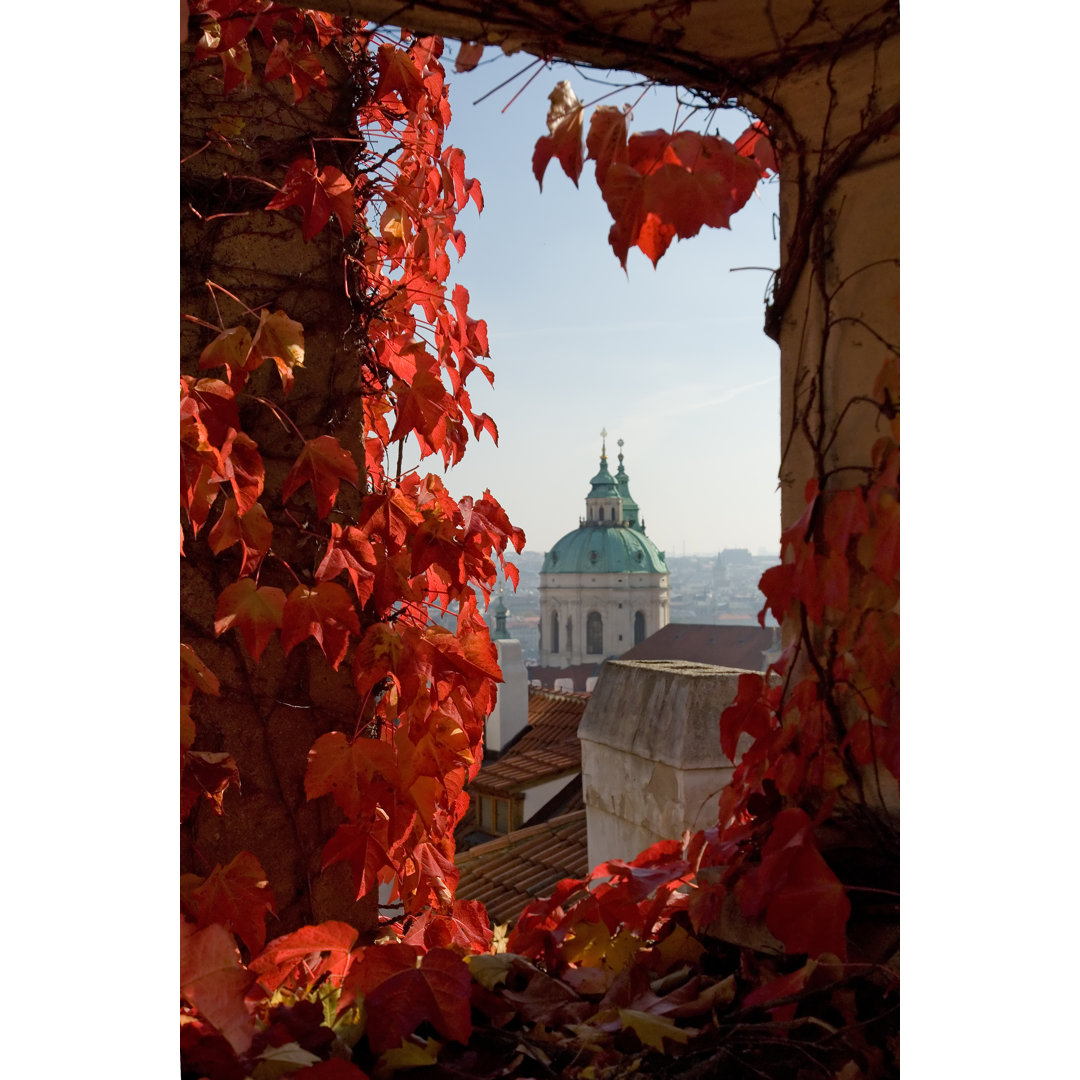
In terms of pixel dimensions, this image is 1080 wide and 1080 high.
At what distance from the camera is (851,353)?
Result: 1322mm

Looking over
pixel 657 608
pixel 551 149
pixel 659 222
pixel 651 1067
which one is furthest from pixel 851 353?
pixel 657 608

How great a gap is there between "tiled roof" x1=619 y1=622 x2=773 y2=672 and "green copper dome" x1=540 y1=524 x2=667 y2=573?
51.4 ft

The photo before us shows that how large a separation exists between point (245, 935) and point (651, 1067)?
0.59m

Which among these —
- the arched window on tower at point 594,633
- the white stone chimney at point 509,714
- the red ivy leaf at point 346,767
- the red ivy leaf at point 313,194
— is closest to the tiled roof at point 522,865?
the white stone chimney at point 509,714

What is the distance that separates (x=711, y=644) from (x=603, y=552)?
24.0 metres

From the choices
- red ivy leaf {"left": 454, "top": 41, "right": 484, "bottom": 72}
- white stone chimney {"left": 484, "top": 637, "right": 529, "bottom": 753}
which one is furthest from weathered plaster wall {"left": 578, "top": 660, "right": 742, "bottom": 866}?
white stone chimney {"left": 484, "top": 637, "right": 529, "bottom": 753}

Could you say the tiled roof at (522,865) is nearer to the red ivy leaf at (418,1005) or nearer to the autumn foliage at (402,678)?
A: the autumn foliage at (402,678)

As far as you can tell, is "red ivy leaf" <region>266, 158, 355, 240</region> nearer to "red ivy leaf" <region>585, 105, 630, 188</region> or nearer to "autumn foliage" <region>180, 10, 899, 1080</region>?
"autumn foliage" <region>180, 10, 899, 1080</region>

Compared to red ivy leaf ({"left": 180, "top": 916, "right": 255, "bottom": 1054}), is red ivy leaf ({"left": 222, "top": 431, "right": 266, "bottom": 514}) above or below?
above

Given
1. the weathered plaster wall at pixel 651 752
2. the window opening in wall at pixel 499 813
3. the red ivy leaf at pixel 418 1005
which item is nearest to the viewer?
the red ivy leaf at pixel 418 1005

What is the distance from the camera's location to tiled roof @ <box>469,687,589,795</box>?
22.5ft

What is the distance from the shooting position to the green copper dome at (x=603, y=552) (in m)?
40.5

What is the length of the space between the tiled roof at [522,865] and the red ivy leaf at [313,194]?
3326mm
